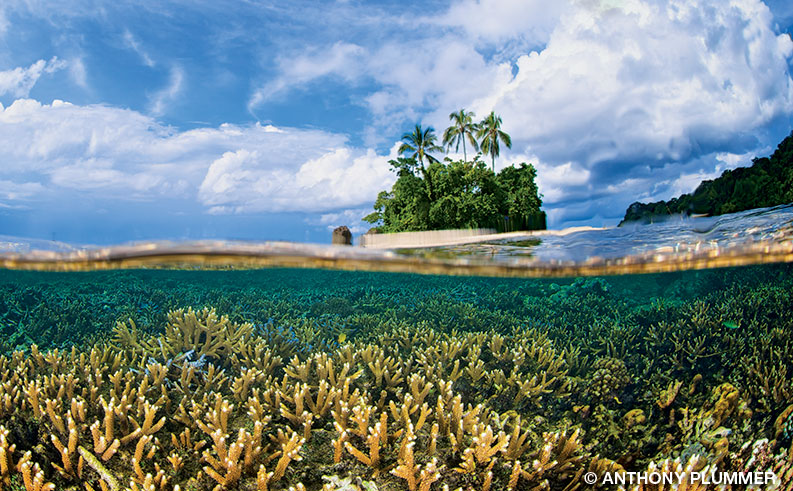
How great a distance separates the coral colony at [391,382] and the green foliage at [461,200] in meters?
26.2

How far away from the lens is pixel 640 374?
761 centimetres

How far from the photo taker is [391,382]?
242 inches

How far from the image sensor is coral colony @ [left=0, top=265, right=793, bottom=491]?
16.0 ft

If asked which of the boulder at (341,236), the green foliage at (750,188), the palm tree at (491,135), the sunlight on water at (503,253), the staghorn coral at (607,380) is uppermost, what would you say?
the palm tree at (491,135)

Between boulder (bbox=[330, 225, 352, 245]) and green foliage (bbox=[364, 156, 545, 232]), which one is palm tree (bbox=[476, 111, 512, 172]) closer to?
green foliage (bbox=[364, 156, 545, 232])

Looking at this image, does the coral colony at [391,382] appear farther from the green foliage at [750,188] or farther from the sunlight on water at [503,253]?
the green foliage at [750,188]

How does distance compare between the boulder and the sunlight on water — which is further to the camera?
the boulder

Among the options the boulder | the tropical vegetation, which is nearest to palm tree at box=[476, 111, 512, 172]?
the tropical vegetation

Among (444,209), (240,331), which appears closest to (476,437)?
(240,331)

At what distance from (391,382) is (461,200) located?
104ft

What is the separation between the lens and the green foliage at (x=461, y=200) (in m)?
37.1

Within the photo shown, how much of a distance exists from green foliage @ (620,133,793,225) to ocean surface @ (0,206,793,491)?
10108 millimetres

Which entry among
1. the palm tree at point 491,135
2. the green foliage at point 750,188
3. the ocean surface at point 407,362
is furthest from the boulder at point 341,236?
the palm tree at point 491,135

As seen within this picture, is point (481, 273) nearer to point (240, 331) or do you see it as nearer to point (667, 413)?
point (667, 413)
